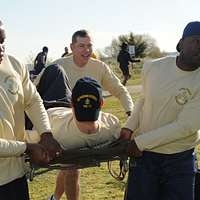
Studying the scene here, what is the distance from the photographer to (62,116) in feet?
12.9

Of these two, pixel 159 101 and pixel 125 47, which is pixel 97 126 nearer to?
pixel 159 101

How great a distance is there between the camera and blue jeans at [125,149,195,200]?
362 centimetres

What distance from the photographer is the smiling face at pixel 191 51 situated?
3.44m

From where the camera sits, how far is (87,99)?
357cm

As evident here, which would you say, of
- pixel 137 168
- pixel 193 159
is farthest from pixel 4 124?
pixel 193 159

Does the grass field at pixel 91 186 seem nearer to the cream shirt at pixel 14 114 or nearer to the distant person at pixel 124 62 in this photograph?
the cream shirt at pixel 14 114

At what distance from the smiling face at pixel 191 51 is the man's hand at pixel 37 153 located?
3.45ft

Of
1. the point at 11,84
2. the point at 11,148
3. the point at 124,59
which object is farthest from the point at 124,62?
the point at 11,148

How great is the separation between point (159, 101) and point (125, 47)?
18876 millimetres

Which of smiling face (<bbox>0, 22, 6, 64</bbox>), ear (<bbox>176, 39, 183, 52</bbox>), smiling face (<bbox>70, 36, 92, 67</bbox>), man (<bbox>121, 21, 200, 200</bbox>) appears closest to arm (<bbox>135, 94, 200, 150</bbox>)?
man (<bbox>121, 21, 200, 200</bbox>)

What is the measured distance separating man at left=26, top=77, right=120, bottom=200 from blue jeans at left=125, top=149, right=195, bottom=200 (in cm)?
31

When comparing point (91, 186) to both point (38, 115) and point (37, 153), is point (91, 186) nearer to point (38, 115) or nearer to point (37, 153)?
point (38, 115)

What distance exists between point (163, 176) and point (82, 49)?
80.5 inches

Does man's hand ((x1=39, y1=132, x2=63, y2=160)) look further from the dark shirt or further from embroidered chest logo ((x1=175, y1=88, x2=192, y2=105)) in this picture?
the dark shirt
